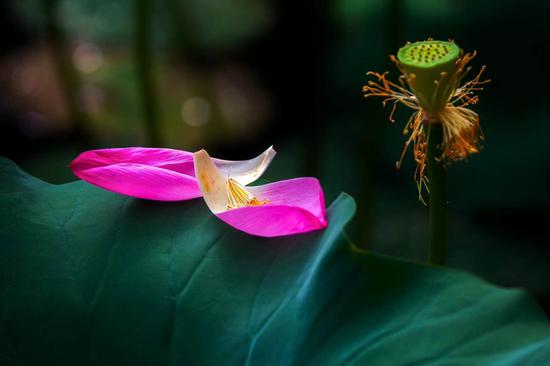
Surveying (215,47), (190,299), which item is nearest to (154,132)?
(215,47)

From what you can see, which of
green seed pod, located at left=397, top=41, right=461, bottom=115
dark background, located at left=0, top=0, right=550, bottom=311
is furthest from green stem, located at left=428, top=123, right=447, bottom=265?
dark background, located at left=0, top=0, right=550, bottom=311

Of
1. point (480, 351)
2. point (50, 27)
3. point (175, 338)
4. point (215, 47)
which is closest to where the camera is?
point (480, 351)

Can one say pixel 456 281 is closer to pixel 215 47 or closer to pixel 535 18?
pixel 535 18

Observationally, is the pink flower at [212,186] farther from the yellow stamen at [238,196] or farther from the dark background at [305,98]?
the dark background at [305,98]

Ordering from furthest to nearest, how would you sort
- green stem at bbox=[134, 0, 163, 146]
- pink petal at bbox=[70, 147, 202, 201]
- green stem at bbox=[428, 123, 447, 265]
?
green stem at bbox=[134, 0, 163, 146] → pink petal at bbox=[70, 147, 202, 201] → green stem at bbox=[428, 123, 447, 265]

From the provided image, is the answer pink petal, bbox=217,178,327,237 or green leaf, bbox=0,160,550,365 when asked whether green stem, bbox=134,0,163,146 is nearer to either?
green leaf, bbox=0,160,550,365

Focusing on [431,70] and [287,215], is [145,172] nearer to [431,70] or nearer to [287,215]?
[287,215]
